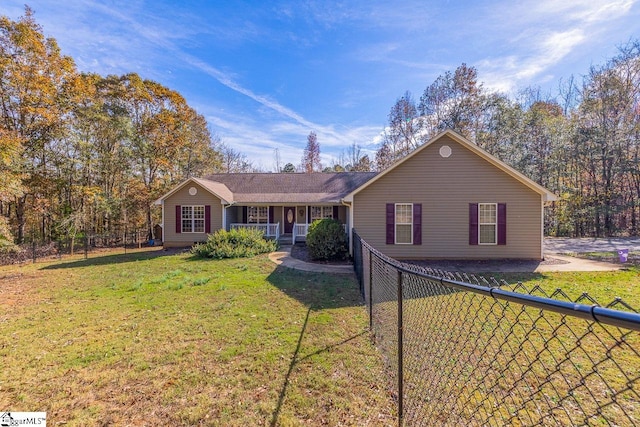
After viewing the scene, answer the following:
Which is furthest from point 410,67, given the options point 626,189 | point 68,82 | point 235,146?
point 235,146

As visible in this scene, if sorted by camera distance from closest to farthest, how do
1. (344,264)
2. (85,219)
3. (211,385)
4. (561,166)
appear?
(211,385) < (344,264) < (85,219) < (561,166)

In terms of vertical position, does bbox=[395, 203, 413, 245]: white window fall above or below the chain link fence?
above

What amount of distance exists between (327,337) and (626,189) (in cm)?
2865

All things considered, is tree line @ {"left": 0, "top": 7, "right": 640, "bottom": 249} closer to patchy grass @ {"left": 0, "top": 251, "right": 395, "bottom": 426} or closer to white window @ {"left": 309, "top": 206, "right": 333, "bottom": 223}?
white window @ {"left": 309, "top": 206, "right": 333, "bottom": 223}

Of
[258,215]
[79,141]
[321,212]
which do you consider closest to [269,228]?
[258,215]

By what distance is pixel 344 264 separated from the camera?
1107cm

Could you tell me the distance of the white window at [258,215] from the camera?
18.0 meters

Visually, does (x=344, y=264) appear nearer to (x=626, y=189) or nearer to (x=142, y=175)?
(x=142, y=175)

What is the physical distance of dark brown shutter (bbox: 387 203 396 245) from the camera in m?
11.4

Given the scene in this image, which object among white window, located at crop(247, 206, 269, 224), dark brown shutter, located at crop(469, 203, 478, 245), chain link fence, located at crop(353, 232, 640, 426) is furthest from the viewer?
white window, located at crop(247, 206, 269, 224)

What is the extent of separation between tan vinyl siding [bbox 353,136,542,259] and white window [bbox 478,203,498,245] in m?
0.21

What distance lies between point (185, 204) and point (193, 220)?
99 centimetres

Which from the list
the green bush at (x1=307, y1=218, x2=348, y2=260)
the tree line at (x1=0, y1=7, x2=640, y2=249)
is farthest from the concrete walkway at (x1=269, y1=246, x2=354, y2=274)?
the tree line at (x1=0, y1=7, x2=640, y2=249)

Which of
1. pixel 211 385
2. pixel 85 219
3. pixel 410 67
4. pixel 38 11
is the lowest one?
pixel 211 385
